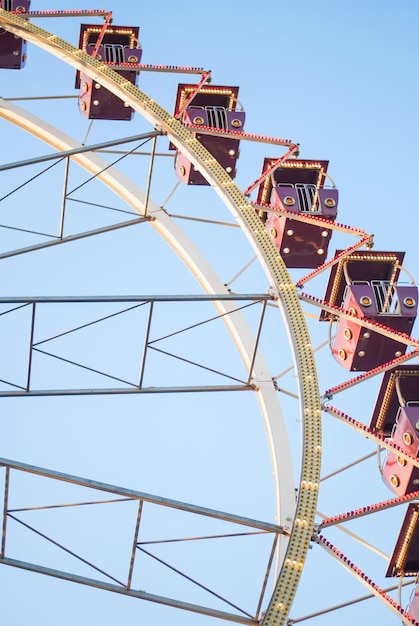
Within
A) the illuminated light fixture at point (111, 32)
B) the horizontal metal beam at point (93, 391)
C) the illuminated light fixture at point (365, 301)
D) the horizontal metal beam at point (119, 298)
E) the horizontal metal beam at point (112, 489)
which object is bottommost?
the horizontal metal beam at point (112, 489)

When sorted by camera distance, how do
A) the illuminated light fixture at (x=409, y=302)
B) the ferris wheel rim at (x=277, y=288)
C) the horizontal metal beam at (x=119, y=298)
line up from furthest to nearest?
the illuminated light fixture at (x=409, y=302)
the horizontal metal beam at (x=119, y=298)
the ferris wheel rim at (x=277, y=288)

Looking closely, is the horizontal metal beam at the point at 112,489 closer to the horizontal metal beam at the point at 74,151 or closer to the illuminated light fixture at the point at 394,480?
the illuminated light fixture at the point at 394,480

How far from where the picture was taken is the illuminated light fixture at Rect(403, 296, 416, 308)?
67.8 ft

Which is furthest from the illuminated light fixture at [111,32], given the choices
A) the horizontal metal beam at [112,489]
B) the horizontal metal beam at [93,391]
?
the horizontal metal beam at [112,489]

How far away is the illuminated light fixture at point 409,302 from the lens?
67.8 ft

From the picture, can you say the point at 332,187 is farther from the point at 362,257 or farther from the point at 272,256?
the point at 272,256

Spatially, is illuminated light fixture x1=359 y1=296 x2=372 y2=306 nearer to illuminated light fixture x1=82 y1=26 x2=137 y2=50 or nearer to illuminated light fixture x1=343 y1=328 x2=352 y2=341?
illuminated light fixture x1=343 y1=328 x2=352 y2=341

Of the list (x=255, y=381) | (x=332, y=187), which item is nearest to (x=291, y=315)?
(x=255, y=381)

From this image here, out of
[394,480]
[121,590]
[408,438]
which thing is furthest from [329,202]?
[121,590]

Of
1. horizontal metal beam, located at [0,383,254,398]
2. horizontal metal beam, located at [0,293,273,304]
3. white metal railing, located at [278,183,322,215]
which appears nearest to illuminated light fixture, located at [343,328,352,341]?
white metal railing, located at [278,183,322,215]

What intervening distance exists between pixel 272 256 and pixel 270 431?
3.32 m

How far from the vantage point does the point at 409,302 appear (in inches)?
816

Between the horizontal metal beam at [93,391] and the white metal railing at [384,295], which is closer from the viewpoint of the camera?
the horizontal metal beam at [93,391]

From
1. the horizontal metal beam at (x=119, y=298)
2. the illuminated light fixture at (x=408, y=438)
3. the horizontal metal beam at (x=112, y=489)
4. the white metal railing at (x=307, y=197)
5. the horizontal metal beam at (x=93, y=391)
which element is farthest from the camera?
the white metal railing at (x=307, y=197)
